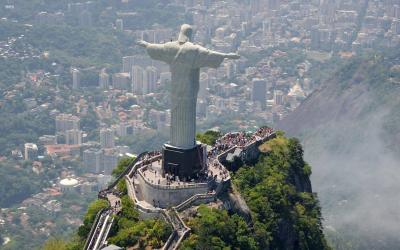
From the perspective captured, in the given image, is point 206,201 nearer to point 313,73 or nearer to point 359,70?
point 359,70

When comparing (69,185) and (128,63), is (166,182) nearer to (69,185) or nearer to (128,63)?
(69,185)

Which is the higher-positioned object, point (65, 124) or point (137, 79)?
point (137, 79)

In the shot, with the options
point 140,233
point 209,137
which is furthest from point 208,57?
point 209,137

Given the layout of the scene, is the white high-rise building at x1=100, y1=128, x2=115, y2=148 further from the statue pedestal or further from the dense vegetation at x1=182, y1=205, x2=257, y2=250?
the dense vegetation at x1=182, y1=205, x2=257, y2=250

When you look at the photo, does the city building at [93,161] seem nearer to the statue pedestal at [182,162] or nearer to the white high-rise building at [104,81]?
the white high-rise building at [104,81]

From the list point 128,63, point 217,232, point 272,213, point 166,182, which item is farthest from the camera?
point 128,63

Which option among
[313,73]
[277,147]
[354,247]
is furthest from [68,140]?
[277,147]
